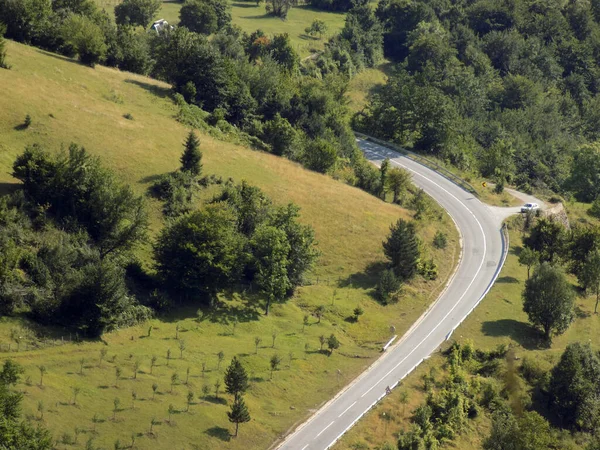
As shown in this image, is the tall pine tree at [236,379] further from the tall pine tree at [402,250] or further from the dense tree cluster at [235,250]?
the tall pine tree at [402,250]

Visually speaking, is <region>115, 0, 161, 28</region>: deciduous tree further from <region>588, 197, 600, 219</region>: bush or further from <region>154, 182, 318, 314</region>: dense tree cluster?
<region>588, 197, 600, 219</region>: bush

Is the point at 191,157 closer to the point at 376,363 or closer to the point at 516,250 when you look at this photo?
the point at 376,363

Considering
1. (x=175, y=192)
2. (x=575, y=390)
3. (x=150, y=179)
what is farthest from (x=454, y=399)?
(x=150, y=179)

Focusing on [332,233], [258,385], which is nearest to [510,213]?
[332,233]

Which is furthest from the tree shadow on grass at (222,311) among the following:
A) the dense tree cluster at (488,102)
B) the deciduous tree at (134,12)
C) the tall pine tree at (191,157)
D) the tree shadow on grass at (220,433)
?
the deciduous tree at (134,12)

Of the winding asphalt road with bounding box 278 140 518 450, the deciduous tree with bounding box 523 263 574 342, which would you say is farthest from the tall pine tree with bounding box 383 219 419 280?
the deciduous tree with bounding box 523 263 574 342
